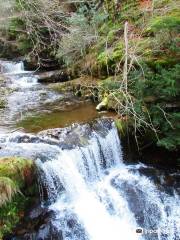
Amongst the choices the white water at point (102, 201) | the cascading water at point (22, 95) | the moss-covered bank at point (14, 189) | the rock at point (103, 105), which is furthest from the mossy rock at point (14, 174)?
the rock at point (103, 105)

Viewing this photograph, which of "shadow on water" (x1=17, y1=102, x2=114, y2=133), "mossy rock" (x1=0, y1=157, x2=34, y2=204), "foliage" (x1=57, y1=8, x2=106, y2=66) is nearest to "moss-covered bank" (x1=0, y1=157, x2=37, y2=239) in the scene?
"mossy rock" (x1=0, y1=157, x2=34, y2=204)

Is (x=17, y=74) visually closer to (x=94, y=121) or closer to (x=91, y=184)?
(x=94, y=121)

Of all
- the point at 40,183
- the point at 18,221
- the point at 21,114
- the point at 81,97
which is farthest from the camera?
the point at 81,97

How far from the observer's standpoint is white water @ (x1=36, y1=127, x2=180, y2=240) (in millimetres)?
8422

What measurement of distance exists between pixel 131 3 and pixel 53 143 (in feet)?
25.5

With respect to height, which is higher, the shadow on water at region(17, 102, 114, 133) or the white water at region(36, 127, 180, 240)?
the shadow on water at region(17, 102, 114, 133)

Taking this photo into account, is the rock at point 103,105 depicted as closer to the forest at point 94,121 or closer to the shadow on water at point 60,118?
the forest at point 94,121

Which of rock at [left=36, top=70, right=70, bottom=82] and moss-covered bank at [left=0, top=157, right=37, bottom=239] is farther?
rock at [left=36, top=70, right=70, bottom=82]

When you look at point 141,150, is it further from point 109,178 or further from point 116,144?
point 109,178

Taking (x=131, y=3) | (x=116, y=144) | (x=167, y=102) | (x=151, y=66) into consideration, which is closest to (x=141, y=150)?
(x=116, y=144)

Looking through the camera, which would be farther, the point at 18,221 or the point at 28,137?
the point at 28,137

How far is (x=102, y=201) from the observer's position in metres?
8.99

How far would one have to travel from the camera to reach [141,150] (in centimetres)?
1079

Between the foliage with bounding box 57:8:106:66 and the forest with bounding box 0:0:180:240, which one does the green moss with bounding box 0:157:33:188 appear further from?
the foliage with bounding box 57:8:106:66
